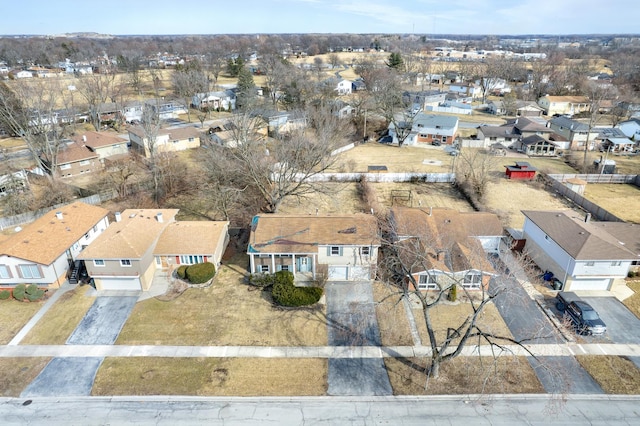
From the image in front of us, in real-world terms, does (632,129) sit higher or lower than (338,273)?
higher

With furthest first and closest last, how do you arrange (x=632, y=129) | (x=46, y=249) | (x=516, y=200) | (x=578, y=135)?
(x=632, y=129) < (x=578, y=135) < (x=516, y=200) < (x=46, y=249)

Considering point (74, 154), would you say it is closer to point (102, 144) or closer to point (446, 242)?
point (102, 144)

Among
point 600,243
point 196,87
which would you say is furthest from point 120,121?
point 600,243

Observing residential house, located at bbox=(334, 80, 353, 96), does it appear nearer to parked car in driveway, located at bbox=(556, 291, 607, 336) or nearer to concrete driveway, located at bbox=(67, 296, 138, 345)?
parked car in driveway, located at bbox=(556, 291, 607, 336)

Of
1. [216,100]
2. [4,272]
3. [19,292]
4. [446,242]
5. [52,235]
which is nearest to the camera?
[19,292]

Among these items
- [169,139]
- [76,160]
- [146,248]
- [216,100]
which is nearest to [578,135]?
[169,139]

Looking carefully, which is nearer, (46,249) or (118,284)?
(118,284)

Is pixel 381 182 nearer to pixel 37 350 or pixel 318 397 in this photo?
pixel 318 397
